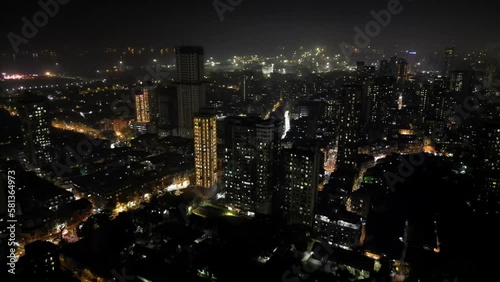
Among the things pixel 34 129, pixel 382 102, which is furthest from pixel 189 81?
pixel 382 102

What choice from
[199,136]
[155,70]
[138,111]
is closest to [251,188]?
[199,136]

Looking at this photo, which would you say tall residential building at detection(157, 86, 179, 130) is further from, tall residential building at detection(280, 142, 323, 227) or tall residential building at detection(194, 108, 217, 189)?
A: tall residential building at detection(280, 142, 323, 227)

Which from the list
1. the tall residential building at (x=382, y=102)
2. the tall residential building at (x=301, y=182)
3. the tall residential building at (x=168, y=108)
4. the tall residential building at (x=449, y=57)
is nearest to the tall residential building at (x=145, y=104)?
the tall residential building at (x=168, y=108)

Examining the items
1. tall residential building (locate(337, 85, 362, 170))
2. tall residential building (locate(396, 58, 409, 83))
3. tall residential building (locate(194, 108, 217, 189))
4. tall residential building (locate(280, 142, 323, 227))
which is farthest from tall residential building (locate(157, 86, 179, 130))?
tall residential building (locate(396, 58, 409, 83))

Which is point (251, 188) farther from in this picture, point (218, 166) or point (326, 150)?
point (326, 150)

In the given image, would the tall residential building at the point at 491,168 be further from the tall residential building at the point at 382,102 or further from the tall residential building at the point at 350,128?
the tall residential building at the point at 382,102
